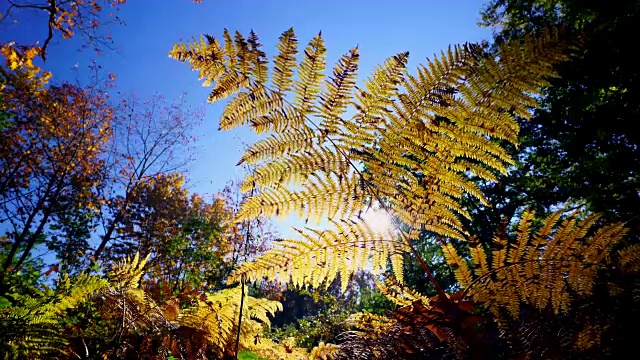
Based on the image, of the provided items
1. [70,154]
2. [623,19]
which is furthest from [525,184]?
[70,154]

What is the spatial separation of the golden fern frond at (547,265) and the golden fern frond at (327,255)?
0.97ft

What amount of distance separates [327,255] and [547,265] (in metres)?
0.64

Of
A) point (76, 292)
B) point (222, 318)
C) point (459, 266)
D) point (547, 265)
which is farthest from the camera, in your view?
point (222, 318)

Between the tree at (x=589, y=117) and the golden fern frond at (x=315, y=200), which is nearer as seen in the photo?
the golden fern frond at (x=315, y=200)

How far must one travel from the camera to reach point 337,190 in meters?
1.20

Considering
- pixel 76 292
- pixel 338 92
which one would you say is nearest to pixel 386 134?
pixel 338 92

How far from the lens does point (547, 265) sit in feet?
2.76

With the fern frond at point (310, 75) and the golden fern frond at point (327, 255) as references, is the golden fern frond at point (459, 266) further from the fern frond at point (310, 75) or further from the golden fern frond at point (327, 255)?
the fern frond at point (310, 75)

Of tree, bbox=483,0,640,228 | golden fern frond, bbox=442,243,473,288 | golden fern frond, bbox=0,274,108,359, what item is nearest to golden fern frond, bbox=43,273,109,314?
golden fern frond, bbox=0,274,108,359

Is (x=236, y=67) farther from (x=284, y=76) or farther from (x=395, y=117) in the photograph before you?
(x=395, y=117)

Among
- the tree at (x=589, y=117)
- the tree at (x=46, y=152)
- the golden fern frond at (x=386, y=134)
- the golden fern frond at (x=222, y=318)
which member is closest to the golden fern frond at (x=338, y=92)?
the golden fern frond at (x=386, y=134)

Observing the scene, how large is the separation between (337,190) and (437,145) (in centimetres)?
40

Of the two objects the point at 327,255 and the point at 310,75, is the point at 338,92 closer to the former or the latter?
the point at 310,75

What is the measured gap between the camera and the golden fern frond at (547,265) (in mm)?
780
